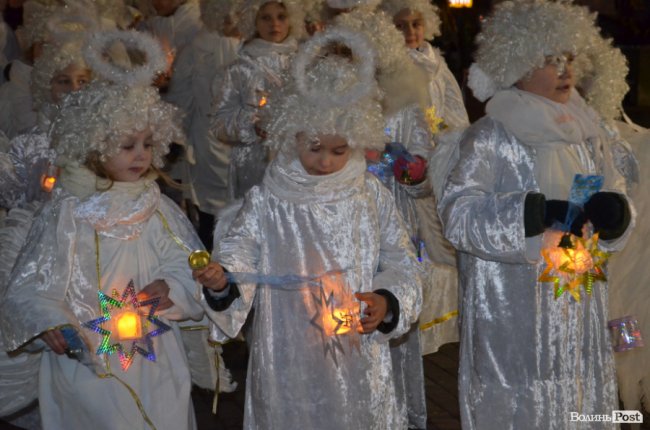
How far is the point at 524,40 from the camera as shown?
511 centimetres

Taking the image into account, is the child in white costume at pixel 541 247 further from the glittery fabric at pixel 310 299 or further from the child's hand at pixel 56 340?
the child's hand at pixel 56 340

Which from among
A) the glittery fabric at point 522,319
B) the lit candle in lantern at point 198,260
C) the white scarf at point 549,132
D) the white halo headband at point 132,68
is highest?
the white halo headband at point 132,68

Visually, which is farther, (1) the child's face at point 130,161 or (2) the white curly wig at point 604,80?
(2) the white curly wig at point 604,80

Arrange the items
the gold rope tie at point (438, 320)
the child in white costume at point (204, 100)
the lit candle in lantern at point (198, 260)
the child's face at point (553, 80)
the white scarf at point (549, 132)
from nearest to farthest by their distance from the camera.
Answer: the lit candle in lantern at point (198, 260), the white scarf at point (549, 132), the child's face at point (553, 80), the gold rope tie at point (438, 320), the child in white costume at point (204, 100)

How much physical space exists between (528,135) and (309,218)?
118 cm

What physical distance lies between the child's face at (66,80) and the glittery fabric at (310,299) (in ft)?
6.22

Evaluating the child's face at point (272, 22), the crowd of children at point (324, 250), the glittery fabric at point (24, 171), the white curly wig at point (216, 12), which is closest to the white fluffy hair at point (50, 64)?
the glittery fabric at point (24, 171)

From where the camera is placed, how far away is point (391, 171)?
6328mm

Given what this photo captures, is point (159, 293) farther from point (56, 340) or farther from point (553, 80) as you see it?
point (553, 80)

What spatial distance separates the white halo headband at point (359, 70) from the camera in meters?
4.52

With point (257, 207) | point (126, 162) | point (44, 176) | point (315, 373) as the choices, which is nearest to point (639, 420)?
point (315, 373)

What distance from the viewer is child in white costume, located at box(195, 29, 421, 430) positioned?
4.55 m

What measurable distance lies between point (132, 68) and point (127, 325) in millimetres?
1137

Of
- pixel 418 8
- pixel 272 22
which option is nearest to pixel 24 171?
pixel 272 22
